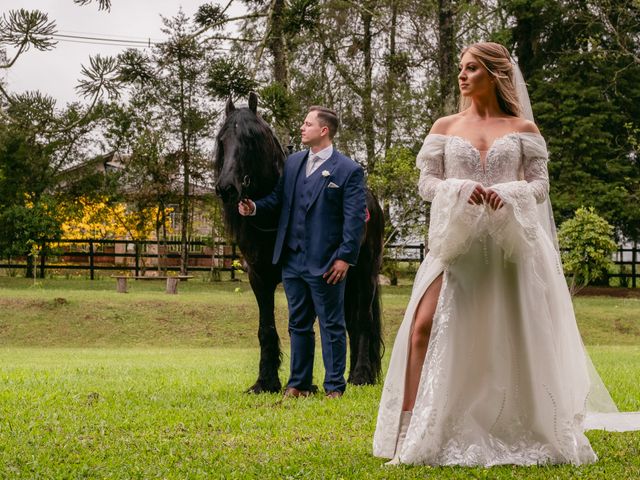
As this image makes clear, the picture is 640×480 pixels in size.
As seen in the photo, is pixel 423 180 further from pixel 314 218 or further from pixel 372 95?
pixel 372 95

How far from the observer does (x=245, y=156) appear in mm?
7559

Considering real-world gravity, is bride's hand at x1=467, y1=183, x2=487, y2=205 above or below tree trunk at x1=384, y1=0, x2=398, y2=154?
below

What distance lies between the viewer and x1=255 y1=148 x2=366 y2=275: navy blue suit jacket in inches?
297

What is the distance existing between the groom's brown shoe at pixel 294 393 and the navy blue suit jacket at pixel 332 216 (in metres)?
Result: 1.10

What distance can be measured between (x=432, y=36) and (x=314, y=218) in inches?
1132

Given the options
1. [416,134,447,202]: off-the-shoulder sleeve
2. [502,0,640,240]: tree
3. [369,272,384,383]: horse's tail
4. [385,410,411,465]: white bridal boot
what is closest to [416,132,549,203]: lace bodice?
[416,134,447,202]: off-the-shoulder sleeve

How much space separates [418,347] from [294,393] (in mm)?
2993

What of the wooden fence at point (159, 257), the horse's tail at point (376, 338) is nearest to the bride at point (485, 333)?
the horse's tail at point (376, 338)

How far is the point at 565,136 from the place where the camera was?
35.9 meters

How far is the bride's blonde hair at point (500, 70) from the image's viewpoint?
208 inches

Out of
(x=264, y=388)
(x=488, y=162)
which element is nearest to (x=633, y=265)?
(x=264, y=388)

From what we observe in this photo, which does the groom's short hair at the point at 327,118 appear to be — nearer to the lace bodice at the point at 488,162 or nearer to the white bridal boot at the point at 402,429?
the lace bodice at the point at 488,162

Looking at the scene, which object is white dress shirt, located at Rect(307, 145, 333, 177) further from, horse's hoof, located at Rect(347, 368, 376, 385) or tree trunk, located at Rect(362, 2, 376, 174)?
tree trunk, located at Rect(362, 2, 376, 174)

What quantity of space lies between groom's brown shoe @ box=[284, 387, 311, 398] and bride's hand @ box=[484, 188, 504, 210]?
3.44m
